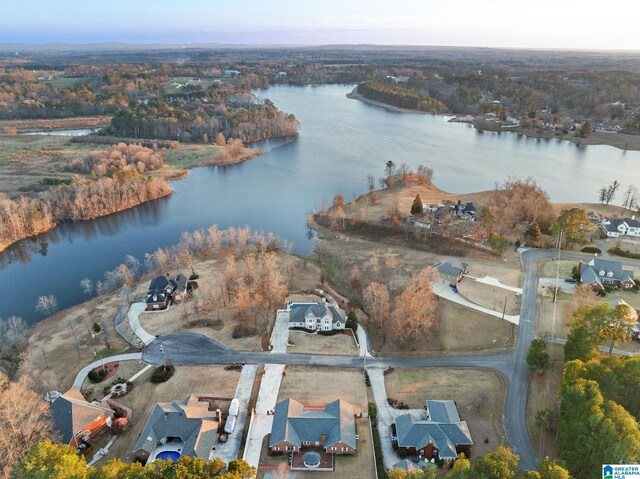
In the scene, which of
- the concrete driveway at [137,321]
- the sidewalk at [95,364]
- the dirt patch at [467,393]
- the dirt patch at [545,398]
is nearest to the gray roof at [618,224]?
the dirt patch at [545,398]

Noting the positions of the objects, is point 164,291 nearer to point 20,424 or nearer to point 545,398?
point 20,424

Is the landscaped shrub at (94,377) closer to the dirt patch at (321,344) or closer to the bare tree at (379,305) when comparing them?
the dirt patch at (321,344)

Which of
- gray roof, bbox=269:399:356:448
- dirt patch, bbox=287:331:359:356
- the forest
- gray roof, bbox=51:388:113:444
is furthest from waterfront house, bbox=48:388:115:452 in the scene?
the forest

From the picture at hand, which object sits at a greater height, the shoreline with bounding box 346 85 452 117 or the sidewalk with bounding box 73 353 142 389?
the shoreline with bounding box 346 85 452 117

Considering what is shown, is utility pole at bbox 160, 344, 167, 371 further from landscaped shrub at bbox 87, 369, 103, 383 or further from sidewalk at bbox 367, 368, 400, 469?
sidewalk at bbox 367, 368, 400, 469

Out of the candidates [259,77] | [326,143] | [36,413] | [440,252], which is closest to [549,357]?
[440,252]
